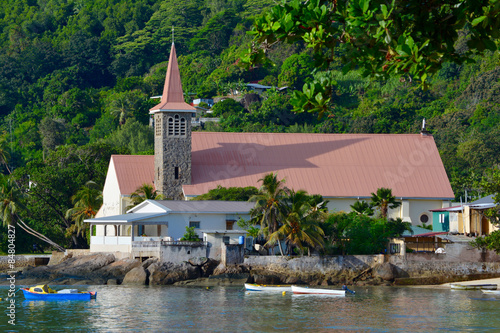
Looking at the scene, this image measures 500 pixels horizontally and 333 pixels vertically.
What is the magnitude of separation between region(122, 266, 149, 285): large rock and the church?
11.7m

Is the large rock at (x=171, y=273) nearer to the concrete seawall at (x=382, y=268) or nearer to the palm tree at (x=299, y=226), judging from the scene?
the concrete seawall at (x=382, y=268)

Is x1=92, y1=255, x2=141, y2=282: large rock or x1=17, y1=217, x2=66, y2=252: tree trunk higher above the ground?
x1=17, y1=217, x2=66, y2=252: tree trunk

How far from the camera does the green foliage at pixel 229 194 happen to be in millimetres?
55969

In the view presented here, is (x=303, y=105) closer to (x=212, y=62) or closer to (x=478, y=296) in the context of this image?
(x=478, y=296)

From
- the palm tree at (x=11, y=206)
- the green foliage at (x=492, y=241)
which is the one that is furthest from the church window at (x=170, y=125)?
the green foliage at (x=492, y=241)

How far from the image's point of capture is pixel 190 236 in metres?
48.4

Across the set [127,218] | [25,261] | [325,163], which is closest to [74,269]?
[127,218]

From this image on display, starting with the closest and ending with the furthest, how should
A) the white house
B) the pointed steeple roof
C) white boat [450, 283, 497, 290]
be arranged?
white boat [450, 283, 497, 290]
the white house
the pointed steeple roof

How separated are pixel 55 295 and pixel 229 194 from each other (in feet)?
59.4

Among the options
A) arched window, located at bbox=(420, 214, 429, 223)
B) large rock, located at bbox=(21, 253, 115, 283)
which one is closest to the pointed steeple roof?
large rock, located at bbox=(21, 253, 115, 283)

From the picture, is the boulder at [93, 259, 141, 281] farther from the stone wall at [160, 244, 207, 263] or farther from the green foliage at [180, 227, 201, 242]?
the green foliage at [180, 227, 201, 242]

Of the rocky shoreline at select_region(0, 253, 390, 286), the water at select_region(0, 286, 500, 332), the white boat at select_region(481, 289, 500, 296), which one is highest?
the rocky shoreline at select_region(0, 253, 390, 286)

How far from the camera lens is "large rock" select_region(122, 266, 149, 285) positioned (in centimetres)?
4650

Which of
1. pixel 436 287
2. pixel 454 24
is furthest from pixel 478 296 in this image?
pixel 454 24
